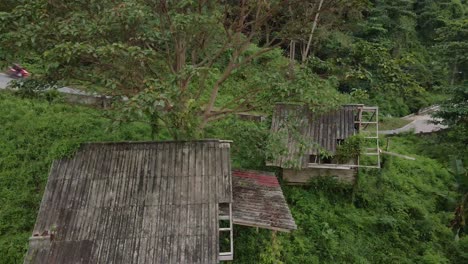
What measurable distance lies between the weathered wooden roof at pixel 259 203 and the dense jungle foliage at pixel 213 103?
1.14 meters

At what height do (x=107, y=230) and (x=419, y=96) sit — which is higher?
(x=419, y=96)

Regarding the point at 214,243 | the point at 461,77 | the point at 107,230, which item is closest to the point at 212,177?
the point at 214,243

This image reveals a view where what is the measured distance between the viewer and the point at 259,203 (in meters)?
→ 10.0

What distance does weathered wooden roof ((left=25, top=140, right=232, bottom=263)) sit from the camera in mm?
7785

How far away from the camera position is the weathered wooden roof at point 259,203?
9273 millimetres

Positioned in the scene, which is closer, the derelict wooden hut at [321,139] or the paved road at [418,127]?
the derelict wooden hut at [321,139]

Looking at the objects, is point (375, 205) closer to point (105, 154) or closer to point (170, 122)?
point (170, 122)

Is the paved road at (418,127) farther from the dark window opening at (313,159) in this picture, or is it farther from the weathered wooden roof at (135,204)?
the weathered wooden roof at (135,204)

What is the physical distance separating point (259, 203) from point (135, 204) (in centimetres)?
348

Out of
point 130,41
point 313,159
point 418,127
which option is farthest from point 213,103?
point 418,127

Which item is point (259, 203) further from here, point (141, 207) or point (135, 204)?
point (135, 204)

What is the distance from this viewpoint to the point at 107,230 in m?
8.05

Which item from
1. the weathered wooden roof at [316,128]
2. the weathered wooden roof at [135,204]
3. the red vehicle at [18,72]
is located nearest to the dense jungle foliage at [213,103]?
the weathered wooden roof at [135,204]

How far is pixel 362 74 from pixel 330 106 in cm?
144
